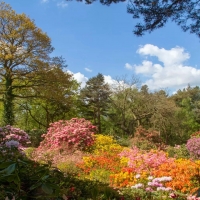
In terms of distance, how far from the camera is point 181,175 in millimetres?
5852

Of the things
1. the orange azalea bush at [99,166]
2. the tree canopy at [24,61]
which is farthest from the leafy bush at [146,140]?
the tree canopy at [24,61]

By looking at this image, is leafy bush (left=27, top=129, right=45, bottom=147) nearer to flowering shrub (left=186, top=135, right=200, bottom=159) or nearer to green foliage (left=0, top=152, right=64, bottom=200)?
flowering shrub (left=186, top=135, right=200, bottom=159)

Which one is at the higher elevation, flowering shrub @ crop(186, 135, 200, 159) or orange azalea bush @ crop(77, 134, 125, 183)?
flowering shrub @ crop(186, 135, 200, 159)

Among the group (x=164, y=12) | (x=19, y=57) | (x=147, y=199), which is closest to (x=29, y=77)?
(x=19, y=57)

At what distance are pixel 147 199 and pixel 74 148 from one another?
6.58 m

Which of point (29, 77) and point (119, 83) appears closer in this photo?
point (29, 77)

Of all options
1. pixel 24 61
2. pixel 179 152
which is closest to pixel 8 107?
pixel 24 61

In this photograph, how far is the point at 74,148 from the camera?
33.5 feet

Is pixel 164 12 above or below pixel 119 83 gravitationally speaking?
below

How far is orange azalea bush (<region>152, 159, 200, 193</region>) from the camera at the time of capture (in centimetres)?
541

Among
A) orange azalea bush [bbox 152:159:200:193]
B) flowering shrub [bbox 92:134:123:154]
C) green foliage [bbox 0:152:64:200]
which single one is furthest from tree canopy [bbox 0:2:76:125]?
green foliage [bbox 0:152:64:200]

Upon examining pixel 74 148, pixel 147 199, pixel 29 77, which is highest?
pixel 29 77

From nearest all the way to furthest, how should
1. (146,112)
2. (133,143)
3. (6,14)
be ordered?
(133,143) < (6,14) < (146,112)

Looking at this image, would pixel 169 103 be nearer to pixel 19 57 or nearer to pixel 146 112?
pixel 146 112
